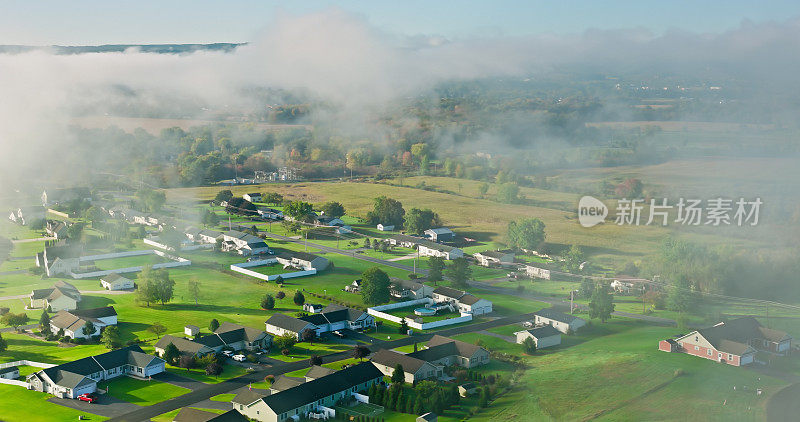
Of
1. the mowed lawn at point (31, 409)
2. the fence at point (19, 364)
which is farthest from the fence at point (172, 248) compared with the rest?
the mowed lawn at point (31, 409)

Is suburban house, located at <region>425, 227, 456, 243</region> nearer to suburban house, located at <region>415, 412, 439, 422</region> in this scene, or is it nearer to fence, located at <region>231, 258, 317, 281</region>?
fence, located at <region>231, 258, 317, 281</region>

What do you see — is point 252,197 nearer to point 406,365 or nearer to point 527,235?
point 527,235

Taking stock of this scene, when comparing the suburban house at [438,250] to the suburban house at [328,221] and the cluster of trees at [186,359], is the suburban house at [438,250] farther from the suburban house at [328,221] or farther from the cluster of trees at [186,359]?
the cluster of trees at [186,359]

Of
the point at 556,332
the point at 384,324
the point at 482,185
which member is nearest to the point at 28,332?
the point at 384,324

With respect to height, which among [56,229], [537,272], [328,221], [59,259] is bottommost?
[537,272]

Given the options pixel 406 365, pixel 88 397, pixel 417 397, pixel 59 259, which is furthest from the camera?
pixel 59 259

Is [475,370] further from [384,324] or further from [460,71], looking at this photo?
[460,71]

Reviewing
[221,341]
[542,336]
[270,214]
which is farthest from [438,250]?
[221,341]
